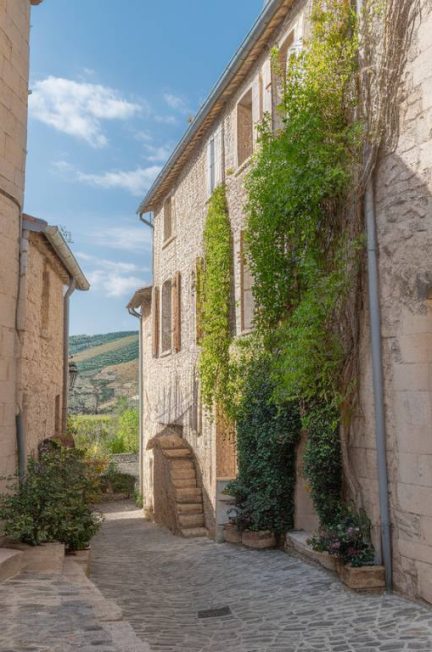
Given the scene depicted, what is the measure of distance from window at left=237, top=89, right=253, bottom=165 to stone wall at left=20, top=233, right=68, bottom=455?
11.9 ft

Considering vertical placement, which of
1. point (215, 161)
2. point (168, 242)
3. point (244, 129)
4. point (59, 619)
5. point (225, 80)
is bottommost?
point (59, 619)

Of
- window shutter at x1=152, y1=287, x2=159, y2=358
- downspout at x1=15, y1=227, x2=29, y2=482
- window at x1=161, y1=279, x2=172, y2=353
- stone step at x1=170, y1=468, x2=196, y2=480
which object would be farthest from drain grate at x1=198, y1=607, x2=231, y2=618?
window shutter at x1=152, y1=287, x2=159, y2=358

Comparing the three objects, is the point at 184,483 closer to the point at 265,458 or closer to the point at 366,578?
the point at 265,458

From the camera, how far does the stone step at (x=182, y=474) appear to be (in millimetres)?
12431

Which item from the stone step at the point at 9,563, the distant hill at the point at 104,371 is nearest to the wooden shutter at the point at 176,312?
the stone step at the point at 9,563

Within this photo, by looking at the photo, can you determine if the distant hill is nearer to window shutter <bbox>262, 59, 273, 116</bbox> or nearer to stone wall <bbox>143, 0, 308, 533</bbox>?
stone wall <bbox>143, 0, 308, 533</bbox>

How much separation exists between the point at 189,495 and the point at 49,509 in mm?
5763

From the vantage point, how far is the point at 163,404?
50.9ft

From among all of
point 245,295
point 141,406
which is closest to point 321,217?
point 245,295

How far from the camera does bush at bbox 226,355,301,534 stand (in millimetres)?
8570

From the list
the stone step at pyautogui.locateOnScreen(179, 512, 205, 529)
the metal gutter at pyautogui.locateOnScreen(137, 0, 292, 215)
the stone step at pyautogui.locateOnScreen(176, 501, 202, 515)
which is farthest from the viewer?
the stone step at pyautogui.locateOnScreen(176, 501, 202, 515)

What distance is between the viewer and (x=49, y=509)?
665 centimetres

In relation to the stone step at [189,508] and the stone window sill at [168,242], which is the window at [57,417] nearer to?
the stone step at [189,508]

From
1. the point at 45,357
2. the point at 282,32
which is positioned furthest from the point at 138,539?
the point at 282,32
